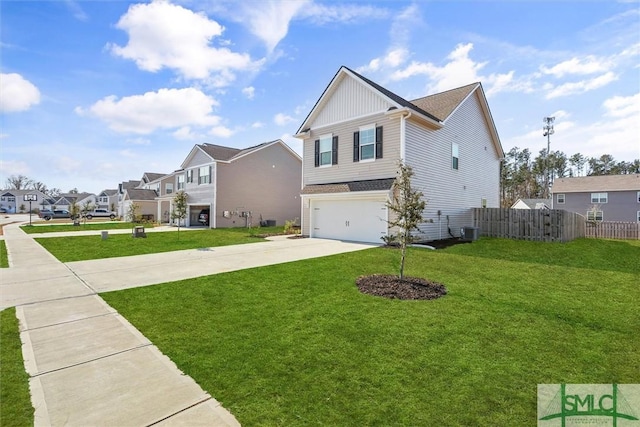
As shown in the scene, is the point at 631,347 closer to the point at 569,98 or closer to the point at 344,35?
the point at 344,35

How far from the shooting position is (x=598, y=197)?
1352 inches

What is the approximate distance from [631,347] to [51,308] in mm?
9273

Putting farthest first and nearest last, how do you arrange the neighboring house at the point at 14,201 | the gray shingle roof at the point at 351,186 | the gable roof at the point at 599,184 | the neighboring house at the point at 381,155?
the neighboring house at the point at 14,201 → the gable roof at the point at 599,184 → the neighboring house at the point at 381,155 → the gray shingle roof at the point at 351,186

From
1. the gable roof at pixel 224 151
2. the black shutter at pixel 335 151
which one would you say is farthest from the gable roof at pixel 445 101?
the gable roof at pixel 224 151

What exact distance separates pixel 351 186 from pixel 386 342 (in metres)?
11.4

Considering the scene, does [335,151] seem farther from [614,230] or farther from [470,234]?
[614,230]

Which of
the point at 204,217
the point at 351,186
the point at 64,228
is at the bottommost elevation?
the point at 64,228

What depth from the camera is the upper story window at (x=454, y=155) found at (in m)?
16.5

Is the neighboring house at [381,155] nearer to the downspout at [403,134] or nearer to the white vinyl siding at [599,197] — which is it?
the downspout at [403,134]

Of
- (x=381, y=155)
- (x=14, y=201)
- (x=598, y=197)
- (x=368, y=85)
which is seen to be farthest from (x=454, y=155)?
(x=14, y=201)

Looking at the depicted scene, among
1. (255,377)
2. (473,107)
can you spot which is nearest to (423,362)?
(255,377)

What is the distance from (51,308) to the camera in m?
5.40

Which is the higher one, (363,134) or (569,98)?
(569,98)

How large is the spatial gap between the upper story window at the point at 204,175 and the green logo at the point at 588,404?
26445 millimetres
